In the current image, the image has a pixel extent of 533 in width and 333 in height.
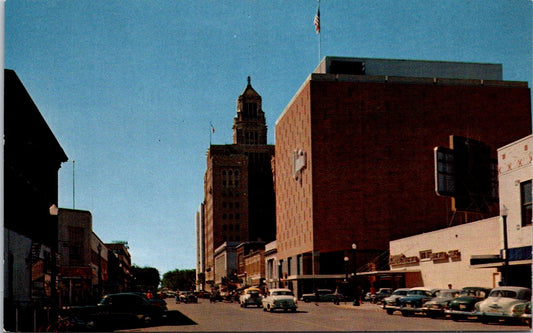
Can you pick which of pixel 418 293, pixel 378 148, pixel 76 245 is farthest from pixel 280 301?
pixel 378 148

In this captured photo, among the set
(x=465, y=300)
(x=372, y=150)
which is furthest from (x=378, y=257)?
(x=465, y=300)

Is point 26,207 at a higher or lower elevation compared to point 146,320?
higher

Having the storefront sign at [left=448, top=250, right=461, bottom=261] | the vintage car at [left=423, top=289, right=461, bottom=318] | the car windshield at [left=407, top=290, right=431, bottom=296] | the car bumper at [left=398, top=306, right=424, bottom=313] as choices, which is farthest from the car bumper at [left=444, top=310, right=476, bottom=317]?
the storefront sign at [left=448, top=250, right=461, bottom=261]

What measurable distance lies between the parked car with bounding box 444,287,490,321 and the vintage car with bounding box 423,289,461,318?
76 centimetres

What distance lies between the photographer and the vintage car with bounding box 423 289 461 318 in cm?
3709

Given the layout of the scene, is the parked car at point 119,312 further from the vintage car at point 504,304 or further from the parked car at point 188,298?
the parked car at point 188,298

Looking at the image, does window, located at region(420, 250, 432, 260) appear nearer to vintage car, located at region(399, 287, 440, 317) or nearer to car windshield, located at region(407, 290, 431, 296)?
car windshield, located at region(407, 290, 431, 296)

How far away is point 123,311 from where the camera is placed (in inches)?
1357

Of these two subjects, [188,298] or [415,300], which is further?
[188,298]

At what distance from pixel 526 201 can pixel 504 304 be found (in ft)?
45.3

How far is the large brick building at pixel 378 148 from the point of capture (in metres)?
100

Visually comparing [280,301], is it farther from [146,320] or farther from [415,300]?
[146,320]

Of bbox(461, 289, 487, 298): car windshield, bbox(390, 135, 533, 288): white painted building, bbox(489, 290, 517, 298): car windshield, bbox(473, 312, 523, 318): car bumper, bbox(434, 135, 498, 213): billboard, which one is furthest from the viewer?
bbox(434, 135, 498, 213): billboard

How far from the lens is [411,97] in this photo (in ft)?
338
